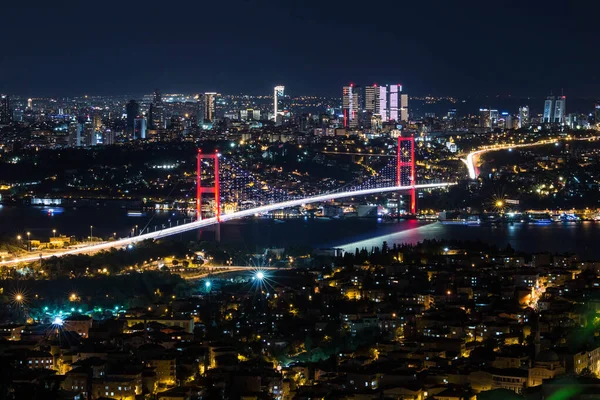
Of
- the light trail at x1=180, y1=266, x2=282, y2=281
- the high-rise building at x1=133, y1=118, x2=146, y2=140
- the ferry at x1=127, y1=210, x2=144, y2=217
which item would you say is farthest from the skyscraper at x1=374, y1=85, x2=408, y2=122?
the light trail at x1=180, y1=266, x2=282, y2=281

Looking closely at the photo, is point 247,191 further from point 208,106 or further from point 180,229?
point 208,106

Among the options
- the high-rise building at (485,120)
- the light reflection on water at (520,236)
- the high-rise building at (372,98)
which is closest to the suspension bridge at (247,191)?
the light reflection on water at (520,236)

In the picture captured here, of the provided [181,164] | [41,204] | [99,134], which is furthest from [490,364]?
[99,134]

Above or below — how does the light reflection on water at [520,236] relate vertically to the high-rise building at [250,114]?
below

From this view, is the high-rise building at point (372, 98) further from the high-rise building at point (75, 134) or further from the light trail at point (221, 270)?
the light trail at point (221, 270)

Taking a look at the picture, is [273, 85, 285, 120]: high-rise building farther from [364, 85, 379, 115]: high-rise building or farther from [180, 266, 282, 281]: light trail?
[180, 266, 282, 281]: light trail

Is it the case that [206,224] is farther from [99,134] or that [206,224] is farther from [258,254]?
[99,134]
